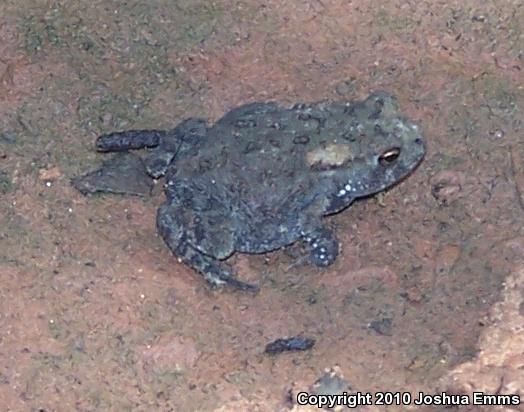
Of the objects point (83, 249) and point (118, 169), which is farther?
point (118, 169)

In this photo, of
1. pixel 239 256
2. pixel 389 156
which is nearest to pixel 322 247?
pixel 239 256

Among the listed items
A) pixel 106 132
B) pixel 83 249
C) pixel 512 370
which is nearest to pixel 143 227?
pixel 83 249

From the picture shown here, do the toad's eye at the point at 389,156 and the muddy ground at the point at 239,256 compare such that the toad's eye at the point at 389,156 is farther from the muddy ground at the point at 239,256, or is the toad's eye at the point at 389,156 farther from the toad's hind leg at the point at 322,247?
the toad's hind leg at the point at 322,247

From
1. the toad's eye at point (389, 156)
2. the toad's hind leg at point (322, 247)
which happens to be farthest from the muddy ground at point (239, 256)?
the toad's eye at point (389, 156)

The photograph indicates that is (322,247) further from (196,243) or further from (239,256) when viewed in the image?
(196,243)

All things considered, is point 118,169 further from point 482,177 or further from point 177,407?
point 482,177

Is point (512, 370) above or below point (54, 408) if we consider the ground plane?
above
